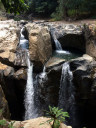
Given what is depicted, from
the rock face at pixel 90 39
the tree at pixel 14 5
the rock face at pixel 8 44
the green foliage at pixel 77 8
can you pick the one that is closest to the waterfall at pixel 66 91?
the rock face at pixel 90 39

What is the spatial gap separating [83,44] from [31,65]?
4.34 meters

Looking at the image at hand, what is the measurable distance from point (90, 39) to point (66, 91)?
3.86 meters

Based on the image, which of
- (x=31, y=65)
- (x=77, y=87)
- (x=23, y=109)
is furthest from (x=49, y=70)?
(x=23, y=109)

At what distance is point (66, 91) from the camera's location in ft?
22.0

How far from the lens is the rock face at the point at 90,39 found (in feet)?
26.3

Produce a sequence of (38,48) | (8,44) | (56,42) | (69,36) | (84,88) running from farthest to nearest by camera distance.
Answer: (56,42), (69,36), (8,44), (38,48), (84,88)

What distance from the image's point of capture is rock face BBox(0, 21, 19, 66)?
6466 millimetres

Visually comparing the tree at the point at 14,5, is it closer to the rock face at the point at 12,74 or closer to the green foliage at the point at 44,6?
the rock face at the point at 12,74

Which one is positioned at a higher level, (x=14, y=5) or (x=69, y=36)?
(x=14, y=5)

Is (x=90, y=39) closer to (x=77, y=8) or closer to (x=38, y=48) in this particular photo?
(x=38, y=48)

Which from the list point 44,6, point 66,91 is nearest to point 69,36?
point 66,91

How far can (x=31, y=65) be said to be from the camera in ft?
22.5

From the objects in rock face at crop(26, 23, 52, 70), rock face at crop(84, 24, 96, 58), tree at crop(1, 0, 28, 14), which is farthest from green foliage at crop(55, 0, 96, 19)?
tree at crop(1, 0, 28, 14)

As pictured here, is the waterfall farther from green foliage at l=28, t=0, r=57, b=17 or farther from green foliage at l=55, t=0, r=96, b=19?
green foliage at l=28, t=0, r=57, b=17
